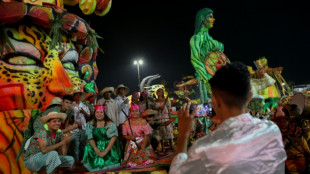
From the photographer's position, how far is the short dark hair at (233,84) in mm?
1448

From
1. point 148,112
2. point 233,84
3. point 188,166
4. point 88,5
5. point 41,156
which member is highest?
point 88,5

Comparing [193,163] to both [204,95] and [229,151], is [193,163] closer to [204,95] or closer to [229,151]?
[229,151]

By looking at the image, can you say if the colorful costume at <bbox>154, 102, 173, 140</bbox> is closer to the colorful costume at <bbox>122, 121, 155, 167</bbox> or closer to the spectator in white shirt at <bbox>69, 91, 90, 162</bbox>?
the colorful costume at <bbox>122, 121, 155, 167</bbox>

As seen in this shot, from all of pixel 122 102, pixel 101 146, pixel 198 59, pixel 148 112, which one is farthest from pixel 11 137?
pixel 198 59

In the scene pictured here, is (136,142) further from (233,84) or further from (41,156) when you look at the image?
(233,84)

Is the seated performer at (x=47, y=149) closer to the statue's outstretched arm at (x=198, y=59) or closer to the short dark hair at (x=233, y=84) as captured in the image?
the short dark hair at (x=233, y=84)

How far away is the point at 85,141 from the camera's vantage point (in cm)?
552

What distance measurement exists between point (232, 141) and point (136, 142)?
410cm

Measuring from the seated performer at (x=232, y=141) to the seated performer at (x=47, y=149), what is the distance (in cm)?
293

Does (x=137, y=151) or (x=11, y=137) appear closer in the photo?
(x=11, y=137)

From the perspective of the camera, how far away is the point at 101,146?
5.18m

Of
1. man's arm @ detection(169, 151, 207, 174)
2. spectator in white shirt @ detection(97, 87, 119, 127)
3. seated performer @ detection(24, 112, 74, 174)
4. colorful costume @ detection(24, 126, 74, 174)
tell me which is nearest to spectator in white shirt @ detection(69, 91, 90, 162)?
spectator in white shirt @ detection(97, 87, 119, 127)

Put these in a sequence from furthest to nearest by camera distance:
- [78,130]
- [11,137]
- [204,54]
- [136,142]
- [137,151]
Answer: [204,54]
[78,130]
[136,142]
[137,151]
[11,137]

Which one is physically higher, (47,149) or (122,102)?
(122,102)
